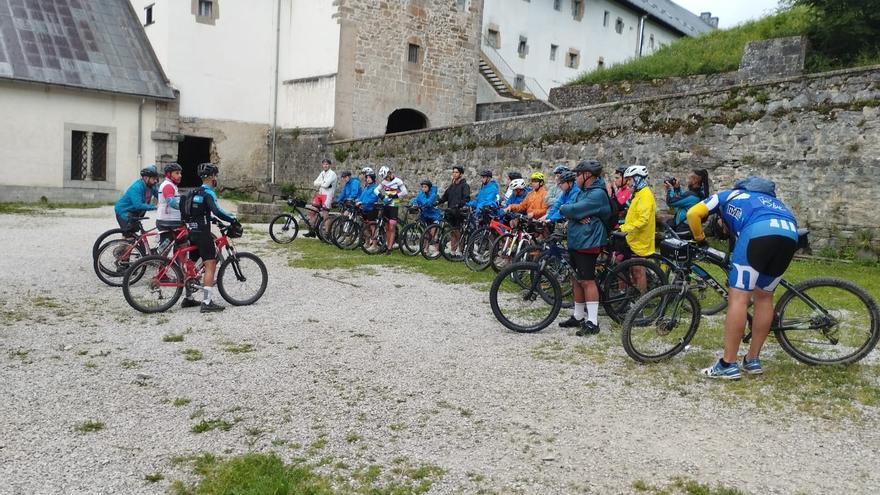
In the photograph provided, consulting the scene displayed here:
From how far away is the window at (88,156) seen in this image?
21.9 m

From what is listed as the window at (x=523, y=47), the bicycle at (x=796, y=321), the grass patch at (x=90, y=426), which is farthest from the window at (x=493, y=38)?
the grass patch at (x=90, y=426)

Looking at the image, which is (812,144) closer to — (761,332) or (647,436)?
(761,332)

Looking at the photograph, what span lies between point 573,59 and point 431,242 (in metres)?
27.2

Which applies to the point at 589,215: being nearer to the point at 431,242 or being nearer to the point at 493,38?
the point at 431,242

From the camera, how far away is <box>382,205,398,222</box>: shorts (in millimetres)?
12844

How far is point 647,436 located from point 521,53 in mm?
31660

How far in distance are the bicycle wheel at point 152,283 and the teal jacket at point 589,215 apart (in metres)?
4.32

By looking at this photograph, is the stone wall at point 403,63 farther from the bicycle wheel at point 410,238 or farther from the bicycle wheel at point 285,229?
the bicycle wheel at point 410,238

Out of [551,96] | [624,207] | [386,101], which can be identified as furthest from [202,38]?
[624,207]

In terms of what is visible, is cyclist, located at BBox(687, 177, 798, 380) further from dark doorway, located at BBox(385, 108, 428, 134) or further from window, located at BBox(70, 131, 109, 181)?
dark doorway, located at BBox(385, 108, 428, 134)

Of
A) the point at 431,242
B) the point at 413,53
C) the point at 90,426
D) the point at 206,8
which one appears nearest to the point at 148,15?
the point at 206,8

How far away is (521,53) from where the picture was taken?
34.1 m

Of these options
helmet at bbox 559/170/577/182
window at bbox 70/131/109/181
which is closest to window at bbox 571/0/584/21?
window at bbox 70/131/109/181

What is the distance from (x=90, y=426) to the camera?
4.46 metres
